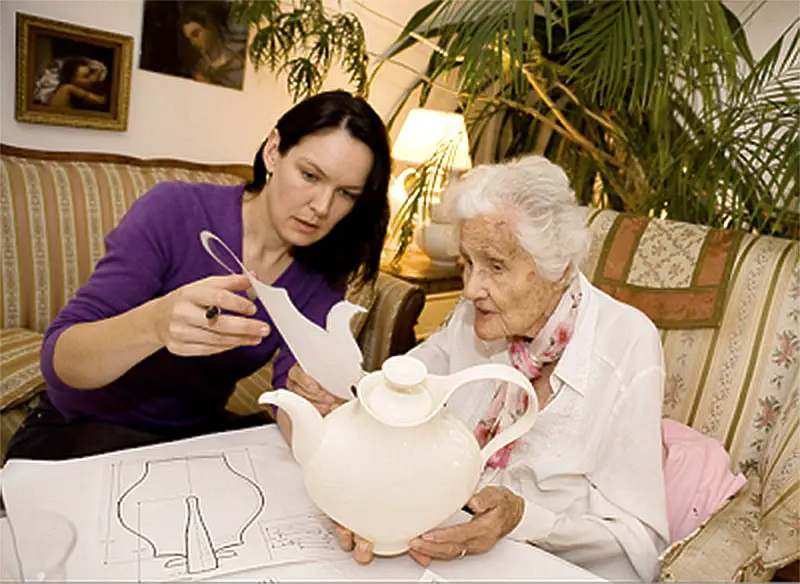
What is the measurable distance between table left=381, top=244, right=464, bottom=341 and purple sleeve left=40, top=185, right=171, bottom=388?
4.49 ft

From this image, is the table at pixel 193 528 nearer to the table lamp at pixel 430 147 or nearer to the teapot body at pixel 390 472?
the teapot body at pixel 390 472

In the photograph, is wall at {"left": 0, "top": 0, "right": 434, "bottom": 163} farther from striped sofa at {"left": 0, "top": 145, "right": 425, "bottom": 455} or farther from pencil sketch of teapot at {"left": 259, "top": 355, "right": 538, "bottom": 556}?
pencil sketch of teapot at {"left": 259, "top": 355, "right": 538, "bottom": 556}

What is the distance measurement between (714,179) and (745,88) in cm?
24

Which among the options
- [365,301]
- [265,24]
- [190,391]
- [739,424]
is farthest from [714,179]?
[265,24]

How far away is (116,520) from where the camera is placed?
77 centimetres

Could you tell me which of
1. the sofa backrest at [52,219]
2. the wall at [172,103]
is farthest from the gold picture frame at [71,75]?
the sofa backrest at [52,219]

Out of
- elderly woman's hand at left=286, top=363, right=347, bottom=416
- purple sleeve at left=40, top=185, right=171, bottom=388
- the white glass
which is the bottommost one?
the white glass

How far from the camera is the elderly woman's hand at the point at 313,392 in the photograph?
1.02 metres

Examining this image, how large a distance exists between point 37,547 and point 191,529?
0.16m

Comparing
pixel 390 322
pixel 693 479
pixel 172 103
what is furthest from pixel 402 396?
pixel 172 103

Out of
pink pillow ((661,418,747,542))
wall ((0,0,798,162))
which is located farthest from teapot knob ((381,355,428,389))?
wall ((0,0,798,162))

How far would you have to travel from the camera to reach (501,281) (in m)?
1.09

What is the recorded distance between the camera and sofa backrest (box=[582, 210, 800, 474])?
1385 mm

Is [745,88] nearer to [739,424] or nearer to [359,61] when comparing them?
[739,424]
